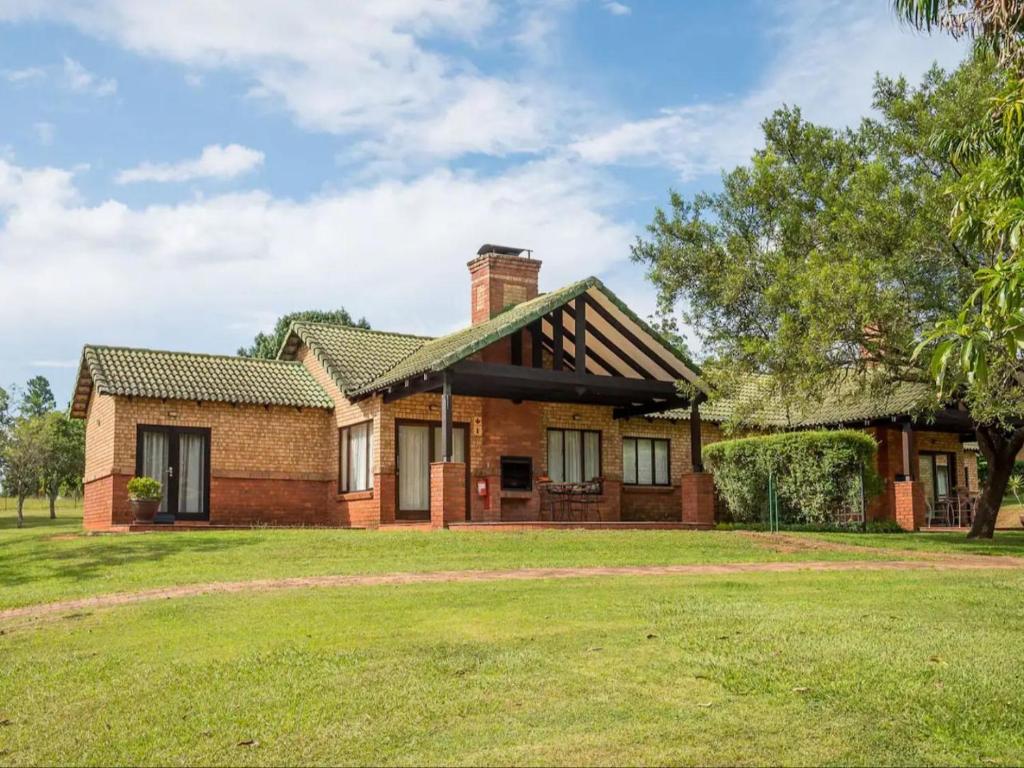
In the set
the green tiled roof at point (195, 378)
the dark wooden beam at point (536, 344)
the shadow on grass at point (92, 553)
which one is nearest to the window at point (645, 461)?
the dark wooden beam at point (536, 344)

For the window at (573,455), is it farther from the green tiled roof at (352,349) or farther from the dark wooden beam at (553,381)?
the green tiled roof at (352,349)

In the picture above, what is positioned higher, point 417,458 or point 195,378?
point 195,378

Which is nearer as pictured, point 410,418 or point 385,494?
point 385,494

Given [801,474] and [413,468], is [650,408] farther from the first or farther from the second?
[413,468]

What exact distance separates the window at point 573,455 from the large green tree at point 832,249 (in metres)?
6.29

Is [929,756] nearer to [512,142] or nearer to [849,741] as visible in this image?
[849,741]

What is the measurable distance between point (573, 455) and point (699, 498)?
4357 millimetres

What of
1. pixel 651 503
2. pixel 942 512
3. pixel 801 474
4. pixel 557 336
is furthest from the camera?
pixel 942 512

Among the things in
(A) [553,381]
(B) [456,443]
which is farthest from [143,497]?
(A) [553,381]

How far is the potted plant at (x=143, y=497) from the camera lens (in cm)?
2150

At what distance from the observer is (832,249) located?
18484 millimetres

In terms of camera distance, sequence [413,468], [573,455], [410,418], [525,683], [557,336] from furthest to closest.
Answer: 1. [573,455]
2. [413,468]
3. [410,418]
4. [557,336]
5. [525,683]

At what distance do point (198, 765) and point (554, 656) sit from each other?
278cm

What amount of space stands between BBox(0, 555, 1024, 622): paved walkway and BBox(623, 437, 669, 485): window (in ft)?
40.4
